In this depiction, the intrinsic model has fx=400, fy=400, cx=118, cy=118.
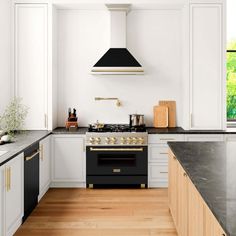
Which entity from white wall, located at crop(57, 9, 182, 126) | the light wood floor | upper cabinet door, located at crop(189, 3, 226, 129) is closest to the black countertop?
the light wood floor

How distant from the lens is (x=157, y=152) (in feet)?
17.9

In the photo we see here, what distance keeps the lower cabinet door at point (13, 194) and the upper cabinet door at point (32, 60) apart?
182 cm

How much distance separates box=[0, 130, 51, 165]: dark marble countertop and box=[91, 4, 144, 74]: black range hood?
3.98ft

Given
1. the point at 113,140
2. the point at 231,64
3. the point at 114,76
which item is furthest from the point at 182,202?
the point at 231,64

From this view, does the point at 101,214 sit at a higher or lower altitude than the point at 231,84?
lower

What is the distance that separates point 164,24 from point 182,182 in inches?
133

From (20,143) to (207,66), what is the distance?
2796 millimetres

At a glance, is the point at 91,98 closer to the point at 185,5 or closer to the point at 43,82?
the point at 43,82

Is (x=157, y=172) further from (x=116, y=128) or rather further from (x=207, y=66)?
(x=207, y=66)

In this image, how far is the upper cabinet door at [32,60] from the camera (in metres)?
5.46

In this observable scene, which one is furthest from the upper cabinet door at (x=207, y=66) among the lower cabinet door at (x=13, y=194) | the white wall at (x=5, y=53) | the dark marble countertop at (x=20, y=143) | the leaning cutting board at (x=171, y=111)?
the lower cabinet door at (x=13, y=194)

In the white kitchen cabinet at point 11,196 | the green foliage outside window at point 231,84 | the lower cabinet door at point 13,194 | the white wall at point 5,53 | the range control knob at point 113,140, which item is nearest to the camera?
the white kitchen cabinet at point 11,196

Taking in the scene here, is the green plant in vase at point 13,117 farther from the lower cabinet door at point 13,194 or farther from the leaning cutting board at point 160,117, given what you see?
the leaning cutting board at point 160,117

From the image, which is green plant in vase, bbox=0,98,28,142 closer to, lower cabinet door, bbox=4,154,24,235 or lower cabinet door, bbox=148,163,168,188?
lower cabinet door, bbox=4,154,24,235
